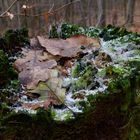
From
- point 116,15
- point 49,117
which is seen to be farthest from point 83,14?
point 49,117

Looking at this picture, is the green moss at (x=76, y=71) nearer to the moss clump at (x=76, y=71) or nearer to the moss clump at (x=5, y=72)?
the moss clump at (x=76, y=71)

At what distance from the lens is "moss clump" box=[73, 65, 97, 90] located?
1392 millimetres

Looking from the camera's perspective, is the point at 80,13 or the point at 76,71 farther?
the point at 80,13

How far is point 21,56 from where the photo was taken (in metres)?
1.66

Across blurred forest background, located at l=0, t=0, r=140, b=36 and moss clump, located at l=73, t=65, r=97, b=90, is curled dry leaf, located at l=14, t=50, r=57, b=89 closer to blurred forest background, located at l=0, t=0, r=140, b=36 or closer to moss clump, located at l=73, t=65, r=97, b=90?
moss clump, located at l=73, t=65, r=97, b=90

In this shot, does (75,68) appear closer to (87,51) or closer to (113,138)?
(87,51)

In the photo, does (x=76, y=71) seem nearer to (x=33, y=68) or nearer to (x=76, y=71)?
(x=76, y=71)

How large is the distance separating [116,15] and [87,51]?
40.9ft

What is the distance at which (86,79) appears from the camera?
1.42 m

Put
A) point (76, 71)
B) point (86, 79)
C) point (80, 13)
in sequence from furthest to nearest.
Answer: point (80, 13)
point (76, 71)
point (86, 79)

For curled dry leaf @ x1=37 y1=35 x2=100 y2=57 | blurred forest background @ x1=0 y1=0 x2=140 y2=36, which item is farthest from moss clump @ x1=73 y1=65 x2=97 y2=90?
blurred forest background @ x1=0 y1=0 x2=140 y2=36

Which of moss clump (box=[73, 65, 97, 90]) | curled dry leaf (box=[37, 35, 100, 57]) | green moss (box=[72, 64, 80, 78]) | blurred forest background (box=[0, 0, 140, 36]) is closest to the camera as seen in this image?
moss clump (box=[73, 65, 97, 90])

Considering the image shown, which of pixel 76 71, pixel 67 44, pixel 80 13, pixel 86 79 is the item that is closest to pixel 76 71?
pixel 76 71

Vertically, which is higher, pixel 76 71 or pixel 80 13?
pixel 76 71
